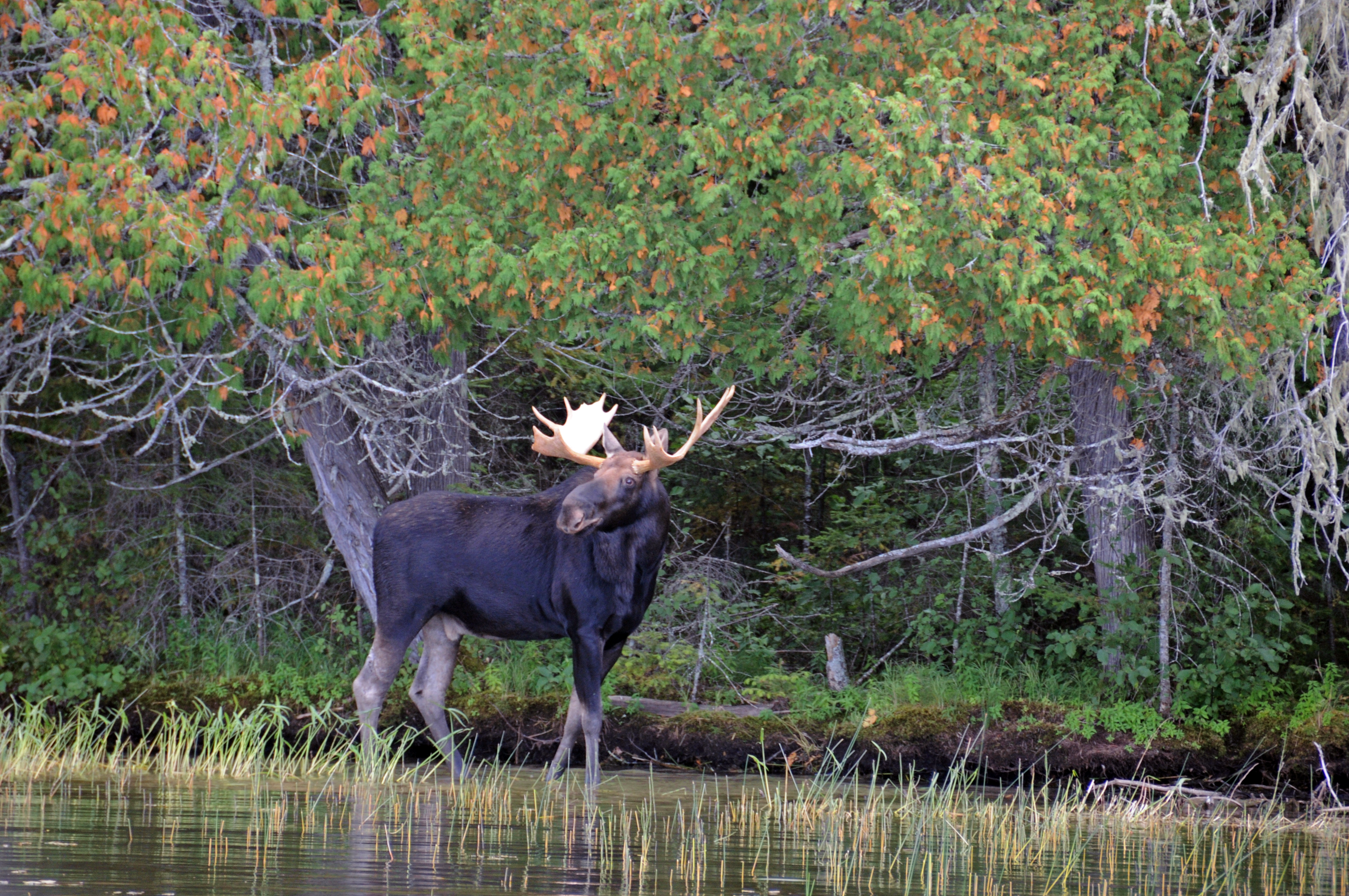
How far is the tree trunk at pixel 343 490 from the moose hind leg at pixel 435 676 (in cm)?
244

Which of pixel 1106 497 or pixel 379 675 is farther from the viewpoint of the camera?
pixel 1106 497

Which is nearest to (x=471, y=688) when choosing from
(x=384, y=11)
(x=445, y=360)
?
(x=445, y=360)

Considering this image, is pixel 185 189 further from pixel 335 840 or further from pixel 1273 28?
pixel 1273 28

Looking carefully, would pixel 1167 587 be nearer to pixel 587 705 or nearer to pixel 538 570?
pixel 587 705

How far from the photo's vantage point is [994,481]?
1207cm

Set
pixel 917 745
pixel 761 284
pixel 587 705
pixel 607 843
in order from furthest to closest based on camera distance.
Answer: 1. pixel 761 284
2. pixel 917 745
3. pixel 587 705
4. pixel 607 843

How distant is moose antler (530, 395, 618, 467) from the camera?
9.73m

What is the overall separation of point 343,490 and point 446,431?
1.07 m

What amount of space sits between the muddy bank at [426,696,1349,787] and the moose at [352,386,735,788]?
0.97 meters

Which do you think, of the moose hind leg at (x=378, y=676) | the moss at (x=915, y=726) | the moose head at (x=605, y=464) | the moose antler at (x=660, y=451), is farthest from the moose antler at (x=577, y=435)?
the moss at (x=915, y=726)

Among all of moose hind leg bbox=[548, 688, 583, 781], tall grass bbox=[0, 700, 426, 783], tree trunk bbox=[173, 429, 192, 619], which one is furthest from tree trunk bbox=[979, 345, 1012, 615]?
tree trunk bbox=[173, 429, 192, 619]

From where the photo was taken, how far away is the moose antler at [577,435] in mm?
9727

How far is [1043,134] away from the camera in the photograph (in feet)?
34.1

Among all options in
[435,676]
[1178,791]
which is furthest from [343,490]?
[1178,791]
